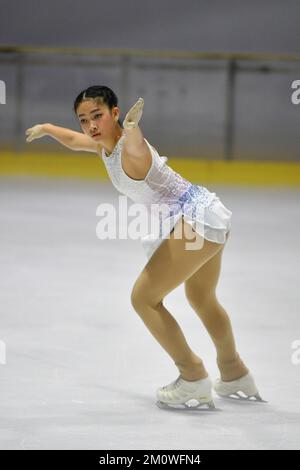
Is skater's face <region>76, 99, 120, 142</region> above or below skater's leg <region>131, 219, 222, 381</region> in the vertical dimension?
above

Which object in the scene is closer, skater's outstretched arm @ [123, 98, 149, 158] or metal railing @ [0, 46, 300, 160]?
skater's outstretched arm @ [123, 98, 149, 158]

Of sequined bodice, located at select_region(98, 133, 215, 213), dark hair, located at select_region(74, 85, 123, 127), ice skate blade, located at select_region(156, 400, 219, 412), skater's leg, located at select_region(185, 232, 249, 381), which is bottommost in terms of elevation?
ice skate blade, located at select_region(156, 400, 219, 412)

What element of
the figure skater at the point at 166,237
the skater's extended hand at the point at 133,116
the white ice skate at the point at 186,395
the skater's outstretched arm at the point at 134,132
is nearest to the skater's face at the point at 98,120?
the figure skater at the point at 166,237

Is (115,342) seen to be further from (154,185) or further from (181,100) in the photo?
(181,100)

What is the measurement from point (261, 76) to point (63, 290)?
6.62m

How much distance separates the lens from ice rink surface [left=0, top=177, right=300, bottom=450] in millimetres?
3354

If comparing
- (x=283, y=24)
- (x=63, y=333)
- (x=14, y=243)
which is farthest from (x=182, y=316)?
(x=283, y=24)

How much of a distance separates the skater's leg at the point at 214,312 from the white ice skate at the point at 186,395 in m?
0.16

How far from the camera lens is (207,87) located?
11.7m

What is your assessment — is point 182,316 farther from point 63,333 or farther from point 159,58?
point 159,58

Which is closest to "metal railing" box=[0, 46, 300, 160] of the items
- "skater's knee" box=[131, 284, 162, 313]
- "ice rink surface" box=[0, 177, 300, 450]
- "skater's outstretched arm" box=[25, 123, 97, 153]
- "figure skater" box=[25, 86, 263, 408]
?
"ice rink surface" box=[0, 177, 300, 450]

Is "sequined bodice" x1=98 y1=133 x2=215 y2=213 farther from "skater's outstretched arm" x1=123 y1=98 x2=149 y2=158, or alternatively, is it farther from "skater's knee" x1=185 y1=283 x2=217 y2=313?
"skater's knee" x1=185 y1=283 x2=217 y2=313

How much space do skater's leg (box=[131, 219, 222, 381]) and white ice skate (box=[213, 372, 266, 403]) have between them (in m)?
0.30

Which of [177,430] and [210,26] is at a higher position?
A: [210,26]
